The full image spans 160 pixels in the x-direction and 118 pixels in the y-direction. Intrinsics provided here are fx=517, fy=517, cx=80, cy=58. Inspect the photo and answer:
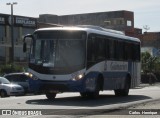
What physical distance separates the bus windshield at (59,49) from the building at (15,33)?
163ft

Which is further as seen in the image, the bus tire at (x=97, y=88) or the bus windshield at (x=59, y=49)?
the bus tire at (x=97, y=88)

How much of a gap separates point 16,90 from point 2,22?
Result: 39141 mm

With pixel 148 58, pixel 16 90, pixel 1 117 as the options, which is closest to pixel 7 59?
pixel 148 58

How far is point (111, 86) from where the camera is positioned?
25.7 m

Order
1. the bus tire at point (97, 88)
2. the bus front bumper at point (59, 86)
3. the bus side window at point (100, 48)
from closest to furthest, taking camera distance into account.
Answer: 1. the bus front bumper at point (59, 86)
2. the bus tire at point (97, 88)
3. the bus side window at point (100, 48)

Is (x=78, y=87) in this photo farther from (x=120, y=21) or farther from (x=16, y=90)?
(x=120, y=21)

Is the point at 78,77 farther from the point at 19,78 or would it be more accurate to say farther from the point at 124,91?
the point at 19,78

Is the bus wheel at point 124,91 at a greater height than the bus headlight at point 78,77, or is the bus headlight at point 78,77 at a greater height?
the bus headlight at point 78,77

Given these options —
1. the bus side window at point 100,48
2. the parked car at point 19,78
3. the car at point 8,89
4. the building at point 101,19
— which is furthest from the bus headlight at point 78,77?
the building at point 101,19

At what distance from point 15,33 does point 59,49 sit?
5531 cm

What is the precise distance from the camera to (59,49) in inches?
870

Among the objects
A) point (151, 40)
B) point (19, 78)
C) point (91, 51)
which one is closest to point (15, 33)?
point (19, 78)

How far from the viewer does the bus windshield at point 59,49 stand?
863 inches

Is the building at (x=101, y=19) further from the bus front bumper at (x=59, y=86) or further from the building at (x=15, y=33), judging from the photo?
the bus front bumper at (x=59, y=86)
